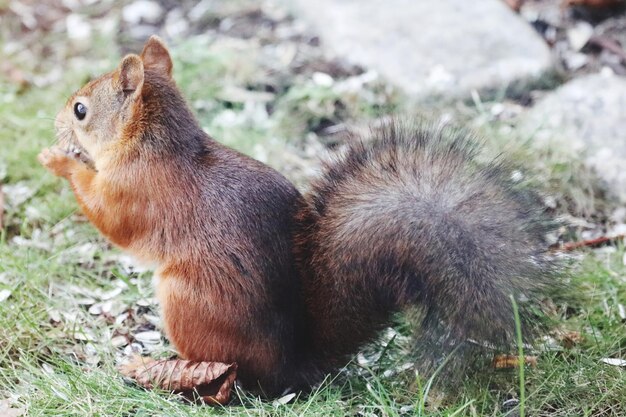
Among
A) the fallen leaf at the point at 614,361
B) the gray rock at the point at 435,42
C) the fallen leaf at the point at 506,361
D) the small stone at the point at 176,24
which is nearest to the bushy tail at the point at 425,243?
the fallen leaf at the point at 506,361

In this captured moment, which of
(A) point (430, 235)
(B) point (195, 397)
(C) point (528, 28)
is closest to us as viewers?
(A) point (430, 235)

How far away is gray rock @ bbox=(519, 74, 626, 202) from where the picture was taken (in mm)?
3453

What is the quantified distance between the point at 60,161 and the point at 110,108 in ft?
0.82

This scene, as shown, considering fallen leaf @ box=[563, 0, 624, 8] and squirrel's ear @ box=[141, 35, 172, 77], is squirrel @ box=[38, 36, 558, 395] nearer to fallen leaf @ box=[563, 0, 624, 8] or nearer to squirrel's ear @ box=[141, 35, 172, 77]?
squirrel's ear @ box=[141, 35, 172, 77]

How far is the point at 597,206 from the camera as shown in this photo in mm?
3365

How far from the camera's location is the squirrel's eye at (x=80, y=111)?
2609mm

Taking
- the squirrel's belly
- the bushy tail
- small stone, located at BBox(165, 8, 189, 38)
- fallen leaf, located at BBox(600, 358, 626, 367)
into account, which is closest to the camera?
the bushy tail

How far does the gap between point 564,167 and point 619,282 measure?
2.52ft

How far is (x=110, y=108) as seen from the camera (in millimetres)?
2525

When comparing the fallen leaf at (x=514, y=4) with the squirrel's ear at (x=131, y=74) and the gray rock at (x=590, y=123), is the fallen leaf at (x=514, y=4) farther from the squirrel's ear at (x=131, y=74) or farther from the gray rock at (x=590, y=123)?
the squirrel's ear at (x=131, y=74)

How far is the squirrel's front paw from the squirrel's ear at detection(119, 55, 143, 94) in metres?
0.30

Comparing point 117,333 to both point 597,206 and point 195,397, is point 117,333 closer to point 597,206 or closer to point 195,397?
point 195,397

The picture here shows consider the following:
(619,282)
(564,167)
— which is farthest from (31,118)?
(619,282)

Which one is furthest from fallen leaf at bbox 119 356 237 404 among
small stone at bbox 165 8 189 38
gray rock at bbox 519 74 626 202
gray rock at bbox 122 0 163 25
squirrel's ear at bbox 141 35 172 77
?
gray rock at bbox 122 0 163 25
